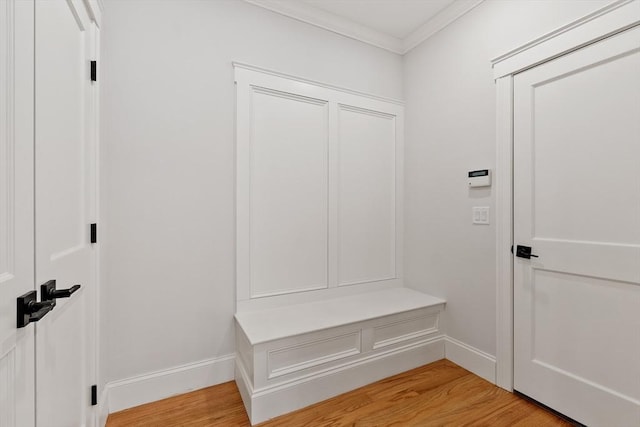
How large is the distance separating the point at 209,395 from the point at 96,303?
962 millimetres

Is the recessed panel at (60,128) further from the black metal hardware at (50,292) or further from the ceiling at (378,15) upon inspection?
the ceiling at (378,15)

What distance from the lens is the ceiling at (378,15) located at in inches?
93.9

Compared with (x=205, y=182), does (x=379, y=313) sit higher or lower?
lower

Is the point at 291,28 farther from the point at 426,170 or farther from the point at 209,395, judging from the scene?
the point at 209,395

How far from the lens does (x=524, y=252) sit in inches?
77.3

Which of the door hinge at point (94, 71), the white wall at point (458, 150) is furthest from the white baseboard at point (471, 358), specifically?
the door hinge at point (94, 71)

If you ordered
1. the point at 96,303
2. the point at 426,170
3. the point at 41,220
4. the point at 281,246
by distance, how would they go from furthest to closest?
the point at 426,170
the point at 281,246
the point at 96,303
the point at 41,220

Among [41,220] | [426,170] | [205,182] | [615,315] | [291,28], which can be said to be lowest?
[615,315]

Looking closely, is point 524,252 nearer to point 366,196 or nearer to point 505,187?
point 505,187

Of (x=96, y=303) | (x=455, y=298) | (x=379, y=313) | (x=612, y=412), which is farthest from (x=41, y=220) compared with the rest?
(x=612, y=412)

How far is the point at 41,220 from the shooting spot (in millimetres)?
974

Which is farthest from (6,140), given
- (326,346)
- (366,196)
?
(366,196)

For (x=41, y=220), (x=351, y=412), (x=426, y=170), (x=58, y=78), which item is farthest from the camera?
(x=426, y=170)

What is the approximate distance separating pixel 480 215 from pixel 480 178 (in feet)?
0.92
